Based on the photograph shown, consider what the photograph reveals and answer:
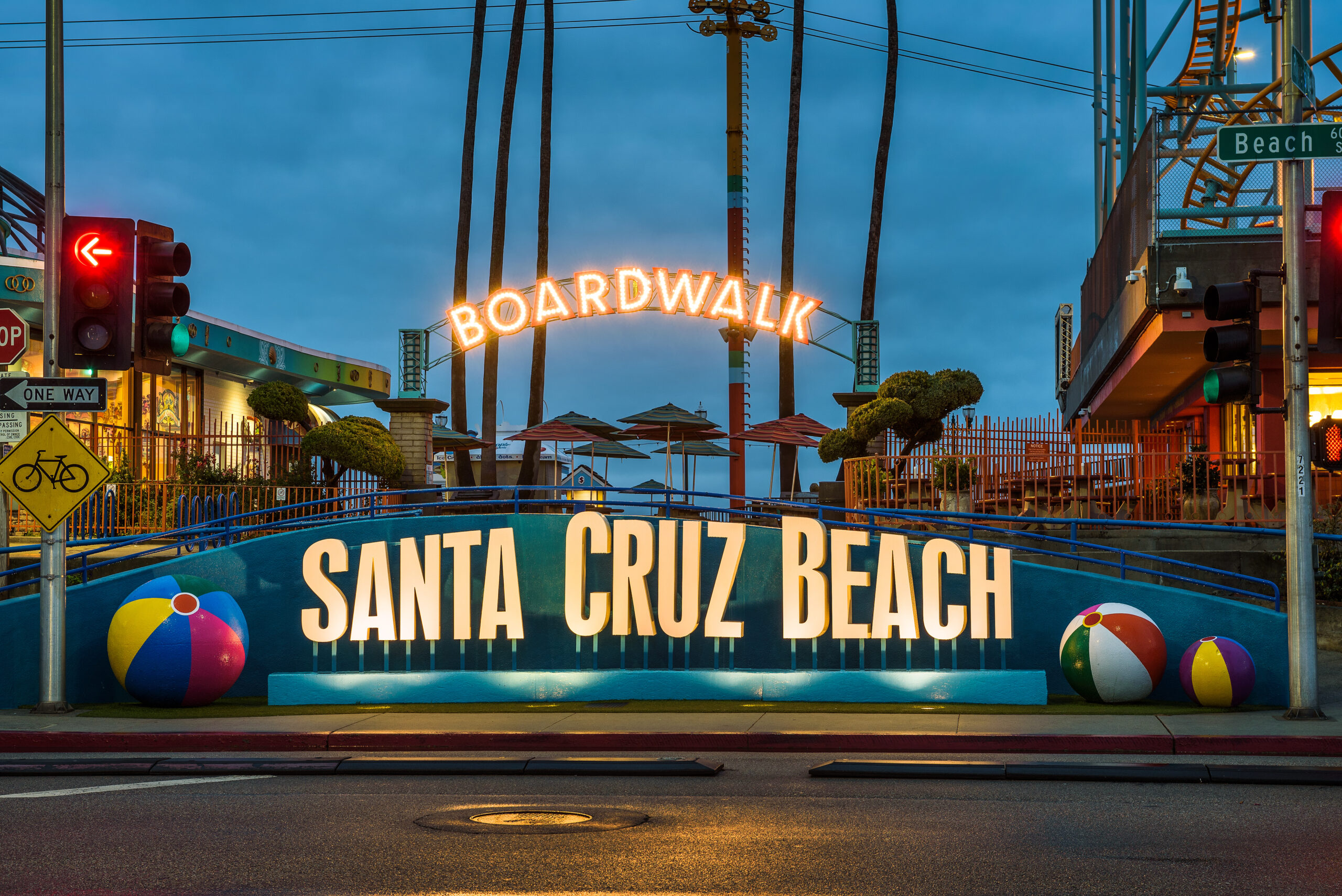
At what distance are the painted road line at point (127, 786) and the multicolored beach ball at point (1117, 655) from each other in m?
8.32

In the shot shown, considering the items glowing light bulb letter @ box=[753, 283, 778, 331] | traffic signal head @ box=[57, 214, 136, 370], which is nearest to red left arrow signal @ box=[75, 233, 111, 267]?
traffic signal head @ box=[57, 214, 136, 370]

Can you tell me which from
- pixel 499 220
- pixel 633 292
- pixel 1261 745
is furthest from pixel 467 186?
pixel 1261 745

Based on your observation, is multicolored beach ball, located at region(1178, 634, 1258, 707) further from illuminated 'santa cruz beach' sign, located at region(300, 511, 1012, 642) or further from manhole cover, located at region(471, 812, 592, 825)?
manhole cover, located at region(471, 812, 592, 825)

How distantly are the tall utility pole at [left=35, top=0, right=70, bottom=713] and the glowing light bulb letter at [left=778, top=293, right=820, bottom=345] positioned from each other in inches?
693

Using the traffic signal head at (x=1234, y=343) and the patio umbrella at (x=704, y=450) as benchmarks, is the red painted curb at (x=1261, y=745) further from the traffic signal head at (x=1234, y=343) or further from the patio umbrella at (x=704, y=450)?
the patio umbrella at (x=704, y=450)

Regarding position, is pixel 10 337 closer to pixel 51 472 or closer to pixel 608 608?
pixel 51 472

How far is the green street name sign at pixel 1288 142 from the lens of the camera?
467 inches

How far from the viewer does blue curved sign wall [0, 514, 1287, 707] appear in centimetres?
1431

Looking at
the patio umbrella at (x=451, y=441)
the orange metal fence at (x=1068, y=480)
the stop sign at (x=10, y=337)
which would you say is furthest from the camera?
the patio umbrella at (x=451, y=441)

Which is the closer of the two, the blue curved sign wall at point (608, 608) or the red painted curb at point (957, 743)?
the red painted curb at point (957, 743)

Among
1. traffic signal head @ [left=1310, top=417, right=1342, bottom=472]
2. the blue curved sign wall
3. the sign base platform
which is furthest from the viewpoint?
the blue curved sign wall

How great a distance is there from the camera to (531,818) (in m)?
8.36

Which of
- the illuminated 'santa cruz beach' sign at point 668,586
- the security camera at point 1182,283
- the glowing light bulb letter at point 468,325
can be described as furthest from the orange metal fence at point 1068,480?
the glowing light bulb letter at point 468,325

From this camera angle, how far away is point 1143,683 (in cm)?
1347
